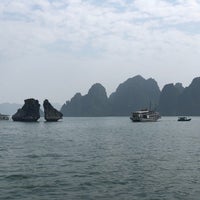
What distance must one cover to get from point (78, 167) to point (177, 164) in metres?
12.6

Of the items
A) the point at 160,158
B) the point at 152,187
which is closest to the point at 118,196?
the point at 152,187

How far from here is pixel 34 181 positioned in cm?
3856

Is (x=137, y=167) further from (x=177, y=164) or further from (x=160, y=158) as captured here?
(x=160, y=158)

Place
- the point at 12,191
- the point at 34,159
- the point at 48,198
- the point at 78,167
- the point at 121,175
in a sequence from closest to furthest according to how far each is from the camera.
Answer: the point at 48,198
the point at 12,191
the point at 121,175
the point at 78,167
the point at 34,159

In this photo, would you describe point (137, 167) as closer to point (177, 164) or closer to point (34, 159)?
point (177, 164)

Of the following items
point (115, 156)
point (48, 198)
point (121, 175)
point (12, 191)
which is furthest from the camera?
point (115, 156)

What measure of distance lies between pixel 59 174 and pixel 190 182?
44.6ft

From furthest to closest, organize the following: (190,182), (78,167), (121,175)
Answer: (78,167), (121,175), (190,182)

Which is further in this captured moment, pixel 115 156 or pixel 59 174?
pixel 115 156

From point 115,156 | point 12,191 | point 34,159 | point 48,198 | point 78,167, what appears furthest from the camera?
Answer: point 115,156

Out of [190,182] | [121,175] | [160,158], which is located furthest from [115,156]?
[190,182]

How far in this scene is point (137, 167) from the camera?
157 ft

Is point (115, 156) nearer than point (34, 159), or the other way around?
point (34, 159)

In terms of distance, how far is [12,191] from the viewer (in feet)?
112
